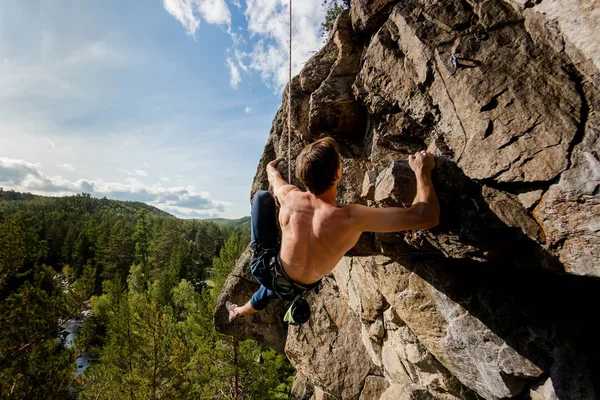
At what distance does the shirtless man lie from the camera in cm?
270

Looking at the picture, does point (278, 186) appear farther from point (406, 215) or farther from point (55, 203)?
point (55, 203)

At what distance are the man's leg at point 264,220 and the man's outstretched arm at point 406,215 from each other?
1082 mm

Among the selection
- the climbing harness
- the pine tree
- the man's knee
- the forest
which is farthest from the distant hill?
the climbing harness

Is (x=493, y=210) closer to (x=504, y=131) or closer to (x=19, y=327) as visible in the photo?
(x=504, y=131)

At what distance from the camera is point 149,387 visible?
11.4m

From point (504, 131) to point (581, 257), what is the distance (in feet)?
3.73

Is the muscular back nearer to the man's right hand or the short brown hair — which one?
the short brown hair

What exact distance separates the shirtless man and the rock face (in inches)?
11.2

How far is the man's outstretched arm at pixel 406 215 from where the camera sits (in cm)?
267

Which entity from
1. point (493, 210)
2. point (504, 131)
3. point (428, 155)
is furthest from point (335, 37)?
point (493, 210)

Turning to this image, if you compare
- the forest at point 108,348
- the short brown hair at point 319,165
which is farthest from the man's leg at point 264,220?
the forest at point 108,348

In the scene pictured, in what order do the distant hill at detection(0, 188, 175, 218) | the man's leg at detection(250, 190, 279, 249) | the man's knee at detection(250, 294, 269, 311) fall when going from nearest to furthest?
the man's leg at detection(250, 190, 279, 249) → the man's knee at detection(250, 294, 269, 311) → the distant hill at detection(0, 188, 175, 218)

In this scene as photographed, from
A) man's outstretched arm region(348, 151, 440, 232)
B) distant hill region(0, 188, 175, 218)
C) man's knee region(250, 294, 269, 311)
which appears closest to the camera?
man's outstretched arm region(348, 151, 440, 232)

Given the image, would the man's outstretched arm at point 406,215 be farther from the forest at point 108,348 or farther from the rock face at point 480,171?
the forest at point 108,348
